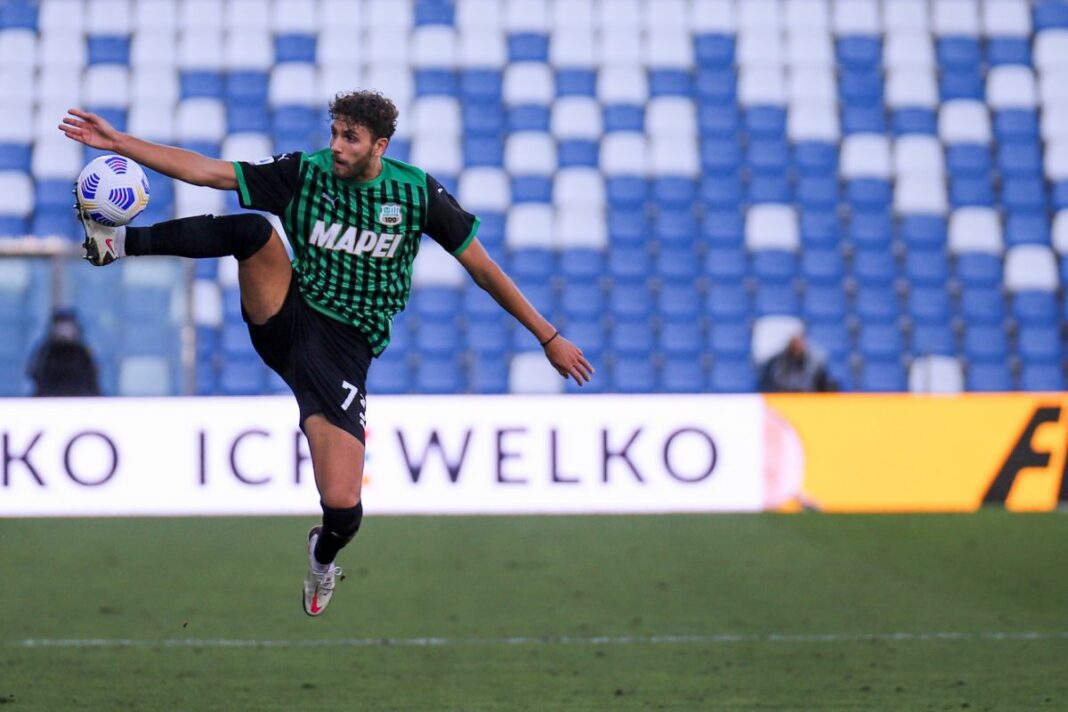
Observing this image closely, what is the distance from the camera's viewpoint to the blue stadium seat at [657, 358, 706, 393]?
14.6 metres

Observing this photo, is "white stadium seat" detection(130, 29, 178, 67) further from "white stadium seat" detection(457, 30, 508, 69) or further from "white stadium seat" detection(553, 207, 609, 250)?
"white stadium seat" detection(553, 207, 609, 250)

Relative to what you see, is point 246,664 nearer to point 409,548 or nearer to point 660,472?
point 409,548

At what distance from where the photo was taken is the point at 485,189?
1535 cm

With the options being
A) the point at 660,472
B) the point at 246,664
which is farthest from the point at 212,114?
the point at 246,664

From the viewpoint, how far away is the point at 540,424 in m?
11.2

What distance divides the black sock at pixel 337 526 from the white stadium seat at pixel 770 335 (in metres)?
9.46

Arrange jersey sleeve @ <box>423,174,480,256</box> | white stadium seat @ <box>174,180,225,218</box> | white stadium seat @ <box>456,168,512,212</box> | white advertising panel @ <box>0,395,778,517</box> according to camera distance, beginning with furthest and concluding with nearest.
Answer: white stadium seat @ <box>456,168,512,212</box>, white stadium seat @ <box>174,180,225,218</box>, white advertising panel @ <box>0,395,778,517</box>, jersey sleeve @ <box>423,174,480,256</box>

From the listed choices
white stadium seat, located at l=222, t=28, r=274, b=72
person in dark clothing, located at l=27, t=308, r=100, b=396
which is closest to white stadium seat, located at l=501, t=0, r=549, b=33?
white stadium seat, located at l=222, t=28, r=274, b=72

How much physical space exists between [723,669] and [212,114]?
11.0 meters

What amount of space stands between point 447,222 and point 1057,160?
1233cm

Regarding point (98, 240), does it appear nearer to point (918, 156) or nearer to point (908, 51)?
point (918, 156)

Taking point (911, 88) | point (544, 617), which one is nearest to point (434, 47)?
point (911, 88)

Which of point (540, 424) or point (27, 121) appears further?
point (27, 121)

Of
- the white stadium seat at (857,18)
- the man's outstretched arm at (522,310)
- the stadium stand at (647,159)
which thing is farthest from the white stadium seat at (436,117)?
the man's outstretched arm at (522,310)
